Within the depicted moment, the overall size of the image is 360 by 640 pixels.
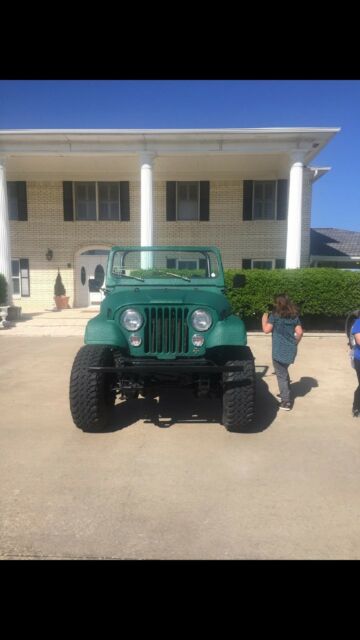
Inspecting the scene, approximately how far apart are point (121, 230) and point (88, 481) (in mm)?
13817

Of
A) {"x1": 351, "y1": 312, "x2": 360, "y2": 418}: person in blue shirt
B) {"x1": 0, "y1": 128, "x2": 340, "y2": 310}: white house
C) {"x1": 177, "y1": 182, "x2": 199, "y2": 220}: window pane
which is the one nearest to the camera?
{"x1": 351, "y1": 312, "x2": 360, "y2": 418}: person in blue shirt

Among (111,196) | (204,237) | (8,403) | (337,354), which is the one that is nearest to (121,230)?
(111,196)

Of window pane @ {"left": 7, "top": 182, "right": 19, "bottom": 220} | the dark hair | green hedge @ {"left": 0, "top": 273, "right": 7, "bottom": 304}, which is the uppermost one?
window pane @ {"left": 7, "top": 182, "right": 19, "bottom": 220}

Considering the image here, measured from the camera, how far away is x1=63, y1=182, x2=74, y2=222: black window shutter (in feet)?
52.5

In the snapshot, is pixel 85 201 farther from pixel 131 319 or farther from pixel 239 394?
pixel 239 394

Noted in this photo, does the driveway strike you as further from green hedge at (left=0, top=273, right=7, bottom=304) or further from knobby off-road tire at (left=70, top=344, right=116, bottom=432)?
green hedge at (left=0, top=273, right=7, bottom=304)

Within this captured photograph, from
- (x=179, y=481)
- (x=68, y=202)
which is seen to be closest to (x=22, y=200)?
(x=68, y=202)

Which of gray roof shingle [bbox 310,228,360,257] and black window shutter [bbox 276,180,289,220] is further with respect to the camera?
gray roof shingle [bbox 310,228,360,257]

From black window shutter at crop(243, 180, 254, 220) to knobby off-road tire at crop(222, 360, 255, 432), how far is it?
12545 mm

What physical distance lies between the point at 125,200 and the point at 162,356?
12851 millimetres

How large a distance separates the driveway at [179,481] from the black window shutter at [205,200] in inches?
443

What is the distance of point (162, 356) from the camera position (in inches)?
164

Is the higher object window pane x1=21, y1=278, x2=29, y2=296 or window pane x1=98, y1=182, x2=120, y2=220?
window pane x1=98, y1=182, x2=120, y2=220

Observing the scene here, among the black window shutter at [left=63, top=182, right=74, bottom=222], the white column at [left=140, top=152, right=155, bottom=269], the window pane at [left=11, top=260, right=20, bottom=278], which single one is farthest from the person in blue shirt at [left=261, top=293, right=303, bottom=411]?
the window pane at [left=11, top=260, right=20, bottom=278]
